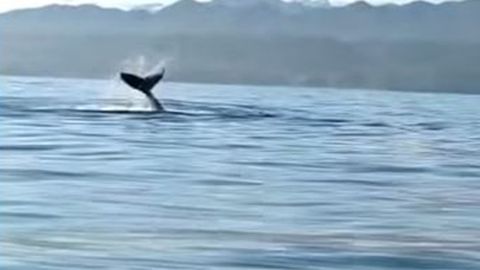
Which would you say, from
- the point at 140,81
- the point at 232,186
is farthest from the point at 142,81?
the point at 232,186

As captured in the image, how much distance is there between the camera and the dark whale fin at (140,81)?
89.6ft

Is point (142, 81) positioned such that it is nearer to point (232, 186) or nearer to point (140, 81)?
point (140, 81)

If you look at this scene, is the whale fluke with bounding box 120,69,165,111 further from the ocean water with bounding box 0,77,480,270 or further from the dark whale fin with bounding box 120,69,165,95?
the ocean water with bounding box 0,77,480,270

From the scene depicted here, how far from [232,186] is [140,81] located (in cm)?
1174

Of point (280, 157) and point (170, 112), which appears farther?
point (170, 112)

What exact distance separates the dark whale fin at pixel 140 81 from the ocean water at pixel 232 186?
456 millimetres

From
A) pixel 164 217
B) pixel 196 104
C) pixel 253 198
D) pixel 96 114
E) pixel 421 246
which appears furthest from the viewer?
pixel 196 104

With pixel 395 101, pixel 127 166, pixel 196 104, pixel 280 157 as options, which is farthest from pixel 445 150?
pixel 395 101

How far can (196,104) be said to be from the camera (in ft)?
102

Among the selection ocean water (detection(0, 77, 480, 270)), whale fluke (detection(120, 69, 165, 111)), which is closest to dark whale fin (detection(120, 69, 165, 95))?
whale fluke (detection(120, 69, 165, 111))

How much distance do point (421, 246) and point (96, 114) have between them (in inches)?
642

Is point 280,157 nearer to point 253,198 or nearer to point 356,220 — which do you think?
point 253,198

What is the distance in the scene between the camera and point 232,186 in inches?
639

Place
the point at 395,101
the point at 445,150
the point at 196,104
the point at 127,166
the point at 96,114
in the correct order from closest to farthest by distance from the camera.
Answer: the point at 127,166, the point at 445,150, the point at 96,114, the point at 196,104, the point at 395,101
